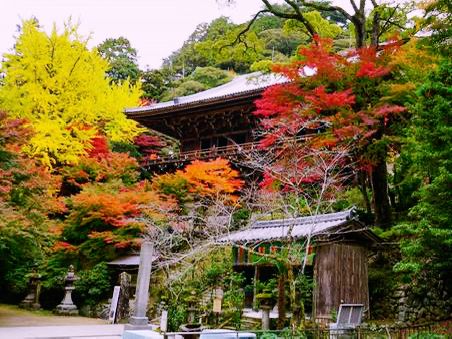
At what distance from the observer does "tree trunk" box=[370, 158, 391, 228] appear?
1430 cm

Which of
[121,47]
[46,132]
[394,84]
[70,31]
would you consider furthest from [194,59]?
[394,84]

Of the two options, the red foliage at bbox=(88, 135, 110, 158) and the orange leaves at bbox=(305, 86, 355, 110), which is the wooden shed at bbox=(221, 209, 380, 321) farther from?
the red foliage at bbox=(88, 135, 110, 158)

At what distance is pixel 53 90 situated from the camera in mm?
18781

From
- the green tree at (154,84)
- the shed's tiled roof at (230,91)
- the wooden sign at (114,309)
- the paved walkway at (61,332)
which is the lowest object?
the paved walkway at (61,332)

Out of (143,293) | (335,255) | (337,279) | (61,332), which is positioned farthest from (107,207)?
(337,279)

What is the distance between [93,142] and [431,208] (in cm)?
1722

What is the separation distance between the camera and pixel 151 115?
24609 mm

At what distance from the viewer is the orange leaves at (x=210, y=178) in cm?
1820

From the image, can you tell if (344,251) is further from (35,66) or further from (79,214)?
(35,66)

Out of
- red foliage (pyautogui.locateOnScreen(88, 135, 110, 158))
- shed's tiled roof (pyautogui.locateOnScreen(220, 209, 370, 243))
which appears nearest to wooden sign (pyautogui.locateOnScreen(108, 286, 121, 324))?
shed's tiled roof (pyautogui.locateOnScreen(220, 209, 370, 243))

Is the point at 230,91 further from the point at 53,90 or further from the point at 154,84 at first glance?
the point at 154,84

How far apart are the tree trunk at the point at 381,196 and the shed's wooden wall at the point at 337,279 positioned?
3.00 m

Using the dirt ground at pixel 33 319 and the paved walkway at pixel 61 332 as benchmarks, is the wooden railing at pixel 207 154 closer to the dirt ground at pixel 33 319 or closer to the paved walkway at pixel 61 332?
the dirt ground at pixel 33 319

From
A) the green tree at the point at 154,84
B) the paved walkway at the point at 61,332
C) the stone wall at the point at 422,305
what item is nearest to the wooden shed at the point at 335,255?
the stone wall at the point at 422,305
